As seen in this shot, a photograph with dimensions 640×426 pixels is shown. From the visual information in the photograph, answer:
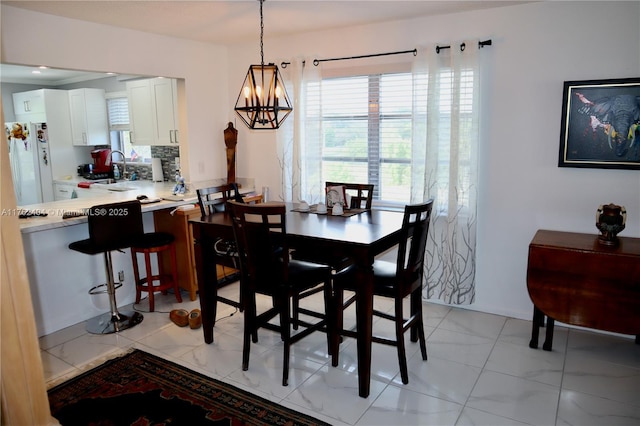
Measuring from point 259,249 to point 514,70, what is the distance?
90.6 inches

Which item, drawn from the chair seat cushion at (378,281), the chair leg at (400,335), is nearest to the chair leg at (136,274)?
the chair seat cushion at (378,281)

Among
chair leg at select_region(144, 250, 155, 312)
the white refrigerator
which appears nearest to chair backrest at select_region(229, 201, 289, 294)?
chair leg at select_region(144, 250, 155, 312)

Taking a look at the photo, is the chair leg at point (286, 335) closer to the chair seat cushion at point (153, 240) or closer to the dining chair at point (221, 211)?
the dining chair at point (221, 211)

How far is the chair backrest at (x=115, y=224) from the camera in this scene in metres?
3.07

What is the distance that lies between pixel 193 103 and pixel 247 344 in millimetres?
2663

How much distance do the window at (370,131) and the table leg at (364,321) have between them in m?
1.68

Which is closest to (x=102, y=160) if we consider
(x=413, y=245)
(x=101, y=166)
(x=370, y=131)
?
(x=101, y=166)

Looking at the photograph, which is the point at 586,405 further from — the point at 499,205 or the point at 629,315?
the point at 499,205

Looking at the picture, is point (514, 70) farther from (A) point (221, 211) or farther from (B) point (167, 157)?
(B) point (167, 157)

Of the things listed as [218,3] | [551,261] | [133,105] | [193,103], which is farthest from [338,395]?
[133,105]

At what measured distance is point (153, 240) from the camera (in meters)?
3.61

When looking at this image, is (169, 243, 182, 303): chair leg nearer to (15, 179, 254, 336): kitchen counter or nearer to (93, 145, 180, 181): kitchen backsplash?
(15, 179, 254, 336): kitchen counter

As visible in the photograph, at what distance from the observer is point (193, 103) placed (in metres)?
4.42

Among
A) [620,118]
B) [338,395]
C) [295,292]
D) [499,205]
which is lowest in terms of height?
[338,395]
